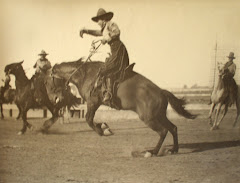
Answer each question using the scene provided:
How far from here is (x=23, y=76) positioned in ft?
9.98

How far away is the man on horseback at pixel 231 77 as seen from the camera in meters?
3.05

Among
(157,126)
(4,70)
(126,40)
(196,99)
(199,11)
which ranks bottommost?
(157,126)

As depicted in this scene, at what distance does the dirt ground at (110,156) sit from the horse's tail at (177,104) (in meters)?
0.04

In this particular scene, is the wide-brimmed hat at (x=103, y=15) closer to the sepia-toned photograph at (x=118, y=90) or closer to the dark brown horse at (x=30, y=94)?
the sepia-toned photograph at (x=118, y=90)

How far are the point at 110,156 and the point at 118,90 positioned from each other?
0.52 m

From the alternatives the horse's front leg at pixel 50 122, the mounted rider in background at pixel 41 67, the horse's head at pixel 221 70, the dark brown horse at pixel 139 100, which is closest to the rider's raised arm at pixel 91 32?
the dark brown horse at pixel 139 100

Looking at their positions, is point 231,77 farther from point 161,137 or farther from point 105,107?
point 105,107

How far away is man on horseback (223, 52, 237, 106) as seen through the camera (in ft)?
10.00

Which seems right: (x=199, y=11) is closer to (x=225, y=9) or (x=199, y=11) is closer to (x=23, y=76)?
(x=225, y=9)

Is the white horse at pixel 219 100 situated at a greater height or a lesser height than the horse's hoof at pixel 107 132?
greater

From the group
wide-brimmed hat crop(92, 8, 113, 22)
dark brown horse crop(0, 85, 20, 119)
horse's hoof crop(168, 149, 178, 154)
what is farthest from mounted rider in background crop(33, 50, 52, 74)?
horse's hoof crop(168, 149, 178, 154)

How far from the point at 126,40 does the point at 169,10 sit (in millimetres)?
410

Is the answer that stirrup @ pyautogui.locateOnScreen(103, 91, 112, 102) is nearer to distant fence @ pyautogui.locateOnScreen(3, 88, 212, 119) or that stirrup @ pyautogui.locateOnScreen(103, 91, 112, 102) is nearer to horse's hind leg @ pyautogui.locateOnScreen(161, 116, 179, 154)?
distant fence @ pyautogui.locateOnScreen(3, 88, 212, 119)

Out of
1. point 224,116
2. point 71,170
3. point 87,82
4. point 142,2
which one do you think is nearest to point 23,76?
point 87,82
